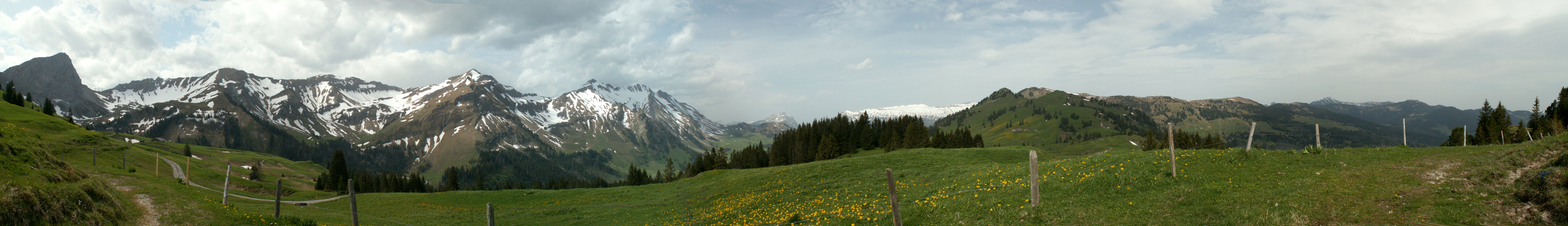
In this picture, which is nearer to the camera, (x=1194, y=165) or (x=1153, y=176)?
(x=1153, y=176)

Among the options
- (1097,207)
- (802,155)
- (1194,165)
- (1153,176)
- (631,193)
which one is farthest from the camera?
(802,155)

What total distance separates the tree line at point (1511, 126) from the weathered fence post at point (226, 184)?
355 ft

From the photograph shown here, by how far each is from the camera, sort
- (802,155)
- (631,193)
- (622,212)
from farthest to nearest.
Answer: (802,155), (631,193), (622,212)

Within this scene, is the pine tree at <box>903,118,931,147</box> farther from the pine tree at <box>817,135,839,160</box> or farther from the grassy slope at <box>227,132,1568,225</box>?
the grassy slope at <box>227,132,1568,225</box>

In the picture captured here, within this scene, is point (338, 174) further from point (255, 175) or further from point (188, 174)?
point (188, 174)

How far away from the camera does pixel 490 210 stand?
1658cm

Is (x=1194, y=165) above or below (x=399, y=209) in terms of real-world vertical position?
above

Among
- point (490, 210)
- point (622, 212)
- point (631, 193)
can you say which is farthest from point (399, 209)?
point (490, 210)

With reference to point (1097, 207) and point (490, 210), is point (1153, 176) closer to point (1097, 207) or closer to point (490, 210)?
point (1097, 207)

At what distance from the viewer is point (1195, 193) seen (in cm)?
1620

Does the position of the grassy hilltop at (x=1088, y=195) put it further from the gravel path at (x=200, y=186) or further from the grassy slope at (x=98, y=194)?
the gravel path at (x=200, y=186)

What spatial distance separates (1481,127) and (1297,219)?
314 ft

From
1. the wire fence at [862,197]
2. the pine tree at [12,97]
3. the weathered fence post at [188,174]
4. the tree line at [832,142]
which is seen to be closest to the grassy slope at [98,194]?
the weathered fence post at [188,174]

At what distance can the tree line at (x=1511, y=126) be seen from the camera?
5709 cm
